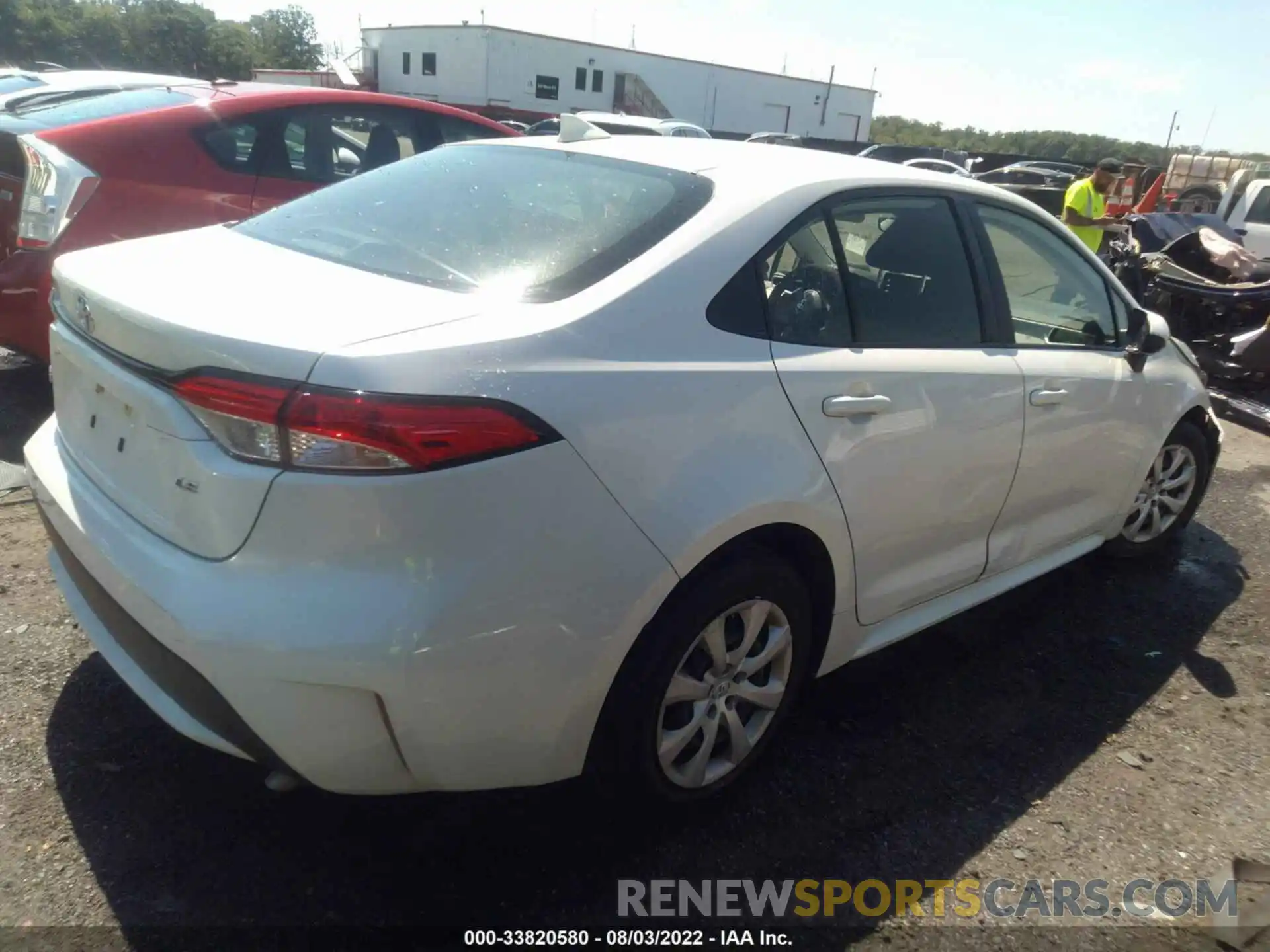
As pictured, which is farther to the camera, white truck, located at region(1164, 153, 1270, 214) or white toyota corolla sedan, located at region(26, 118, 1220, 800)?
white truck, located at region(1164, 153, 1270, 214)

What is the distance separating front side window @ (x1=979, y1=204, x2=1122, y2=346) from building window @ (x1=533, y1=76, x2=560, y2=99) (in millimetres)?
51355

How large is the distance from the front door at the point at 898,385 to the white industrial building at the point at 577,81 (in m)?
45.4

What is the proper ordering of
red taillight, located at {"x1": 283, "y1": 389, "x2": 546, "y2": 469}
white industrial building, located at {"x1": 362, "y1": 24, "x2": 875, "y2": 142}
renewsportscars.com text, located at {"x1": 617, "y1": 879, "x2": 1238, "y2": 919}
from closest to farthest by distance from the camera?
1. red taillight, located at {"x1": 283, "y1": 389, "x2": 546, "y2": 469}
2. renewsportscars.com text, located at {"x1": 617, "y1": 879, "x2": 1238, "y2": 919}
3. white industrial building, located at {"x1": 362, "y1": 24, "x2": 875, "y2": 142}

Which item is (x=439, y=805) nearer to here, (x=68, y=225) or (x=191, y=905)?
(x=191, y=905)

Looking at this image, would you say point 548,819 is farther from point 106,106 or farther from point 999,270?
point 106,106

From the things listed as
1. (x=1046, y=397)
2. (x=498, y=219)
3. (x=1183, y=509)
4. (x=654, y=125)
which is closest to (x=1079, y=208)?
(x=1183, y=509)

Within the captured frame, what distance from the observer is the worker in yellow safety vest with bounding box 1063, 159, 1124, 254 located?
8.98 meters

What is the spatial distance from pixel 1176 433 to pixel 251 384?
150 inches

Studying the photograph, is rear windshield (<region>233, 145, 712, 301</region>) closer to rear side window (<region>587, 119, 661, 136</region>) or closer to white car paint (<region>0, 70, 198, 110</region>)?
white car paint (<region>0, 70, 198, 110</region>)

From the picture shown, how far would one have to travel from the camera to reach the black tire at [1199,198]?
63.7 feet

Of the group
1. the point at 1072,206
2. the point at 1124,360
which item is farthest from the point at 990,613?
the point at 1072,206

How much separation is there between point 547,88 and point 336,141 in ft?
162

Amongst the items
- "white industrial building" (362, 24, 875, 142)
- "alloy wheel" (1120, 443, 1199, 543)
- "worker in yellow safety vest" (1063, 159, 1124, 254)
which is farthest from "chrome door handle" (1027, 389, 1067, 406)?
"white industrial building" (362, 24, 875, 142)

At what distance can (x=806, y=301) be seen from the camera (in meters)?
2.48
